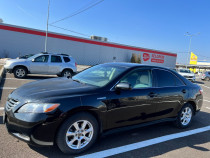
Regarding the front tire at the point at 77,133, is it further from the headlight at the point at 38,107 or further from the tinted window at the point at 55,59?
the tinted window at the point at 55,59

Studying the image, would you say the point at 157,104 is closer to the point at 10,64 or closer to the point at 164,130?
the point at 164,130

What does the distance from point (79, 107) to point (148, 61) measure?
1608 inches

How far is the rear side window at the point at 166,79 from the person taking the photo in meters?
4.12

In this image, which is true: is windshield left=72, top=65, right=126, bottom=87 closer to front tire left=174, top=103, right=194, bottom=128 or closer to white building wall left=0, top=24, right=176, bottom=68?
front tire left=174, top=103, right=194, bottom=128

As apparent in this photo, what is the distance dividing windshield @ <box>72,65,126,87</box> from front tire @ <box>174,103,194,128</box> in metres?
2.06

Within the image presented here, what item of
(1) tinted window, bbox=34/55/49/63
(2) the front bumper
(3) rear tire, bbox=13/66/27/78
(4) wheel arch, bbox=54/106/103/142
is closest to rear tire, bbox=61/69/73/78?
(1) tinted window, bbox=34/55/49/63

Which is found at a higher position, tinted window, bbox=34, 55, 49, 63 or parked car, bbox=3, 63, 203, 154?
tinted window, bbox=34, 55, 49, 63

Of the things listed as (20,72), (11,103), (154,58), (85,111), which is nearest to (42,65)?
(20,72)

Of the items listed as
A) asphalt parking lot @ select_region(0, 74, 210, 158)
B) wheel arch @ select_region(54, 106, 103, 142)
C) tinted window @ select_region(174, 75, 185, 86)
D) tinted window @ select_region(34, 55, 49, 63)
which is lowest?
asphalt parking lot @ select_region(0, 74, 210, 158)

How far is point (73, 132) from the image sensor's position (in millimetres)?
2902

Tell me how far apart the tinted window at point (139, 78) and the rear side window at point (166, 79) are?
0.27 m

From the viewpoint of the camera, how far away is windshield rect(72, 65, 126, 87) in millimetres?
3509

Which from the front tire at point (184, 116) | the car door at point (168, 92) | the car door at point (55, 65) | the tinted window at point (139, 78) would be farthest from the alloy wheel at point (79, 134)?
the car door at point (55, 65)

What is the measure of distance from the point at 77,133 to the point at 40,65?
360 inches
